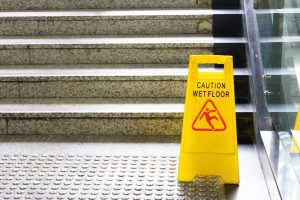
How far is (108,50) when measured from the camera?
5.02 m

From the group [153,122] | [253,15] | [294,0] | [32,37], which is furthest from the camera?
[32,37]

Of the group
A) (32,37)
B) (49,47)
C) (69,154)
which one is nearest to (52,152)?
(69,154)

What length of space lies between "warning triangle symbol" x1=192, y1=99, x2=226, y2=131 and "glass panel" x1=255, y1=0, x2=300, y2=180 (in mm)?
389

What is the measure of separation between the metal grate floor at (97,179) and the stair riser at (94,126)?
0.42 meters

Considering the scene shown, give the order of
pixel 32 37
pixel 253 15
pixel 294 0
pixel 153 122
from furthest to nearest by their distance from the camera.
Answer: pixel 32 37 < pixel 253 15 < pixel 153 122 < pixel 294 0

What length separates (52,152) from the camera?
13.6ft

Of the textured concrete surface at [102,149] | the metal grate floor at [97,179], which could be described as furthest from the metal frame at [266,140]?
the metal grate floor at [97,179]

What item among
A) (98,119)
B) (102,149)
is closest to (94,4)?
(98,119)

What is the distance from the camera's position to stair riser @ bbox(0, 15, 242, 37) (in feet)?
17.3

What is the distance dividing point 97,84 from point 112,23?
0.85m

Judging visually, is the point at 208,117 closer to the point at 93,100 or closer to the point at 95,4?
the point at 93,100

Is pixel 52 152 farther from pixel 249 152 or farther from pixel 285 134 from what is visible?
pixel 285 134

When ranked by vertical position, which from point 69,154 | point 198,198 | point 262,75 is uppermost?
point 262,75

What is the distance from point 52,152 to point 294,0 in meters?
2.02
